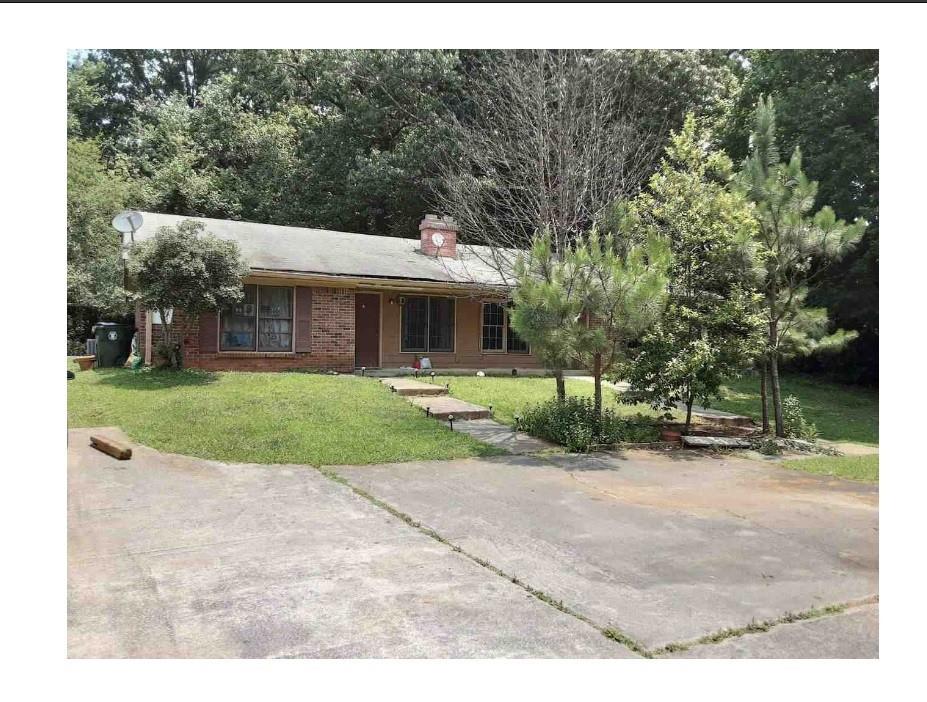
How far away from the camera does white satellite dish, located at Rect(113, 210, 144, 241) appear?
41.4ft

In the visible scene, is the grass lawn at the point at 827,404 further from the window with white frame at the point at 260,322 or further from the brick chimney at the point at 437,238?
the window with white frame at the point at 260,322

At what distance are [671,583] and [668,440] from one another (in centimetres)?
562

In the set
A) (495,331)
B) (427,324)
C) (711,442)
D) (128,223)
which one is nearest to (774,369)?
(711,442)

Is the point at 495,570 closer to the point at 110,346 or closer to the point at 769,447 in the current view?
the point at 769,447

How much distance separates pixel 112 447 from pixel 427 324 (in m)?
9.50

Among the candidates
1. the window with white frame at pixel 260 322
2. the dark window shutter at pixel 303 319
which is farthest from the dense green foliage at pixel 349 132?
the dark window shutter at pixel 303 319

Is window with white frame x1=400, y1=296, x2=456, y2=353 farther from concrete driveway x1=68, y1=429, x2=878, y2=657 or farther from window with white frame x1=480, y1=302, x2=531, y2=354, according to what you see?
concrete driveway x1=68, y1=429, x2=878, y2=657

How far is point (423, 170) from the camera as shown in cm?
2417

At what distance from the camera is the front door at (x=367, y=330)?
1502 centimetres

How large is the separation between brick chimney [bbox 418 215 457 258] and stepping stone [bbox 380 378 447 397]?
18.6ft

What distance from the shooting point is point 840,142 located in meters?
15.5

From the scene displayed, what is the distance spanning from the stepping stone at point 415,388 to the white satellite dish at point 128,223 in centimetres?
575
